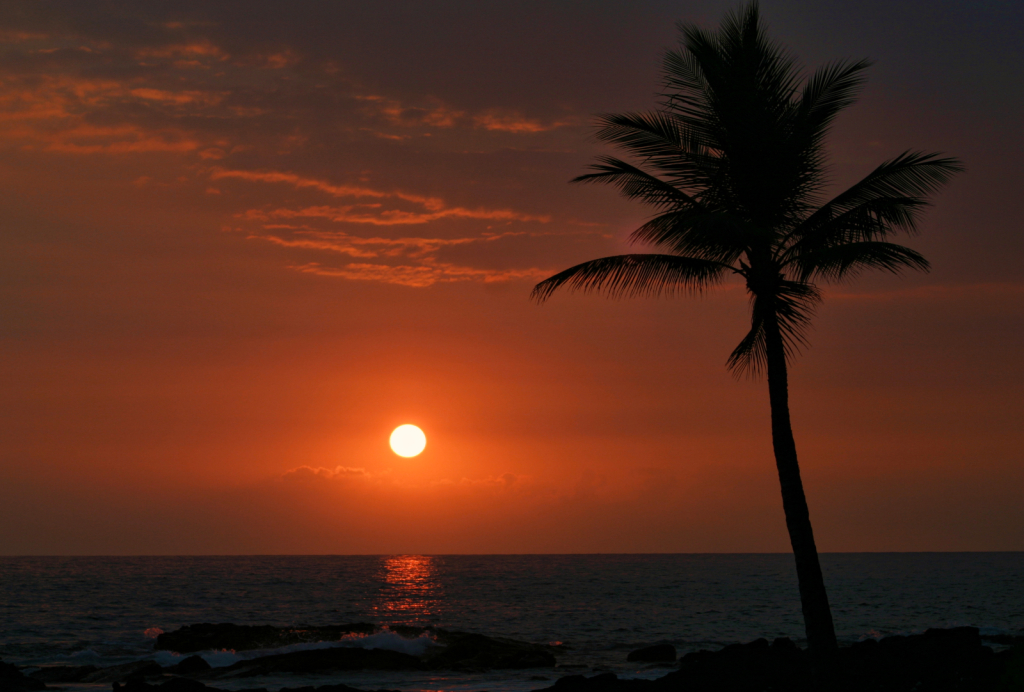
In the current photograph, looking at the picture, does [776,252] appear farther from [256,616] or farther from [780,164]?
[256,616]

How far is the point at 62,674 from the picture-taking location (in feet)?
74.7

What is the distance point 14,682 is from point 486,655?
13366mm

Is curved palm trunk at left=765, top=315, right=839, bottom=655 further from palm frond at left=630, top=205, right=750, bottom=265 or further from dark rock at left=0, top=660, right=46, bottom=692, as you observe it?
dark rock at left=0, top=660, right=46, bottom=692

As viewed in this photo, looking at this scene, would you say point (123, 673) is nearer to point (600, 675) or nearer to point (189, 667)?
point (189, 667)

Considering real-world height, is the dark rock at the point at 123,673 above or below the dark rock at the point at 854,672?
below

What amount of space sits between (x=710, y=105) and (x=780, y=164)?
178 centimetres

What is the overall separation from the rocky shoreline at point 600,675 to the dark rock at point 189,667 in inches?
1.2

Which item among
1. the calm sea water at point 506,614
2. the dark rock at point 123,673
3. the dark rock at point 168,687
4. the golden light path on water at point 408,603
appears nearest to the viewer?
the dark rock at point 168,687

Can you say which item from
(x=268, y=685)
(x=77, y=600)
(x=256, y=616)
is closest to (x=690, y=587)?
(x=256, y=616)

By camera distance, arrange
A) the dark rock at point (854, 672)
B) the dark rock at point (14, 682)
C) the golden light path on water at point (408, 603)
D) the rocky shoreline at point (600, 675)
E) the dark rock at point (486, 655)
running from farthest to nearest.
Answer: the golden light path on water at point (408, 603) < the dark rock at point (486, 655) < the dark rock at point (14, 682) < the rocky shoreline at point (600, 675) < the dark rock at point (854, 672)

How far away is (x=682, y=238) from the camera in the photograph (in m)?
14.4

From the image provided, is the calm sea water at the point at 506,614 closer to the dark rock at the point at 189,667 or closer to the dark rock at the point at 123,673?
the dark rock at the point at 189,667

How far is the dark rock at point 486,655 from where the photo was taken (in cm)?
2502

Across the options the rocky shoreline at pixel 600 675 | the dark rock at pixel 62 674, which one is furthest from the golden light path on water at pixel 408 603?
the dark rock at pixel 62 674
